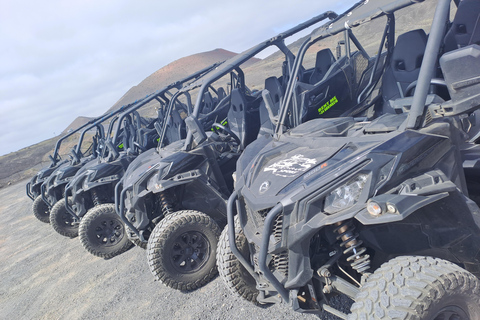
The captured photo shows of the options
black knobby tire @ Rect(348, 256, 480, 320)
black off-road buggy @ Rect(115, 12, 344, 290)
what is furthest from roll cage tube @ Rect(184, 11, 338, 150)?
black knobby tire @ Rect(348, 256, 480, 320)

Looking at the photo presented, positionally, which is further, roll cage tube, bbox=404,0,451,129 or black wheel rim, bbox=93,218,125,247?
black wheel rim, bbox=93,218,125,247

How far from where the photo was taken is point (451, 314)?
1928mm

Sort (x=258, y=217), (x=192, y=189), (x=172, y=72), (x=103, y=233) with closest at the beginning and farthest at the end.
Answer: (x=258, y=217)
(x=192, y=189)
(x=103, y=233)
(x=172, y=72)

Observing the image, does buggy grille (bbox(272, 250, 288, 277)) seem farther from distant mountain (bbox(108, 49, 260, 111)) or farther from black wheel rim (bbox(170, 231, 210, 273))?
distant mountain (bbox(108, 49, 260, 111))

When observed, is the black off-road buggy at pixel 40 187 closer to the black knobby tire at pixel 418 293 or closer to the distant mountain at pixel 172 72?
the black knobby tire at pixel 418 293

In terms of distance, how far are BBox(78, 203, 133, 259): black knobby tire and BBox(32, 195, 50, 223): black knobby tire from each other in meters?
4.60

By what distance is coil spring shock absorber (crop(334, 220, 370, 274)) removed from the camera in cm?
213

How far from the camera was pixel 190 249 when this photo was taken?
4141 mm

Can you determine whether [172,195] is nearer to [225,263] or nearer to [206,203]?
[206,203]

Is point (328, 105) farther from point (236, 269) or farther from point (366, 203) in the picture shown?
point (366, 203)

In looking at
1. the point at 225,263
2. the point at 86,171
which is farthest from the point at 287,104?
the point at 86,171

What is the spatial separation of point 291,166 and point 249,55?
2.66 m

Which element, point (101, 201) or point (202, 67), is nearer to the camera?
point (101, 201)

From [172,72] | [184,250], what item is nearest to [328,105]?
[184,250]
